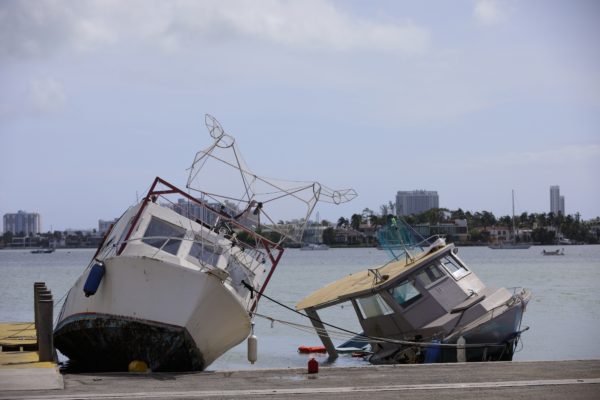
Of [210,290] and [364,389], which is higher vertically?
[210,290]

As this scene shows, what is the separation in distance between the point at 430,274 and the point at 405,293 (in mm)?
861

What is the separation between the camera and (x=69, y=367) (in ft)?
76.6

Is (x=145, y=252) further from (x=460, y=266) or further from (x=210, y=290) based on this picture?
(x=460, y=266)

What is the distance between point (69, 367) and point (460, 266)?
10.7 metres

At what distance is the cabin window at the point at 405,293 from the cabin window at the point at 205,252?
20.0ft

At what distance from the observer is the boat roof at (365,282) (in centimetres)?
2525

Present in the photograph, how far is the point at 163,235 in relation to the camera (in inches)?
832

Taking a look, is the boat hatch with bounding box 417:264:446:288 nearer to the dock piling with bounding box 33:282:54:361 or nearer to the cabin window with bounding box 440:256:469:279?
the cabin window with bounding box 440:256:469:279

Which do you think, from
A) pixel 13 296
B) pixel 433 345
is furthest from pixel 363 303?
pixel 13 296

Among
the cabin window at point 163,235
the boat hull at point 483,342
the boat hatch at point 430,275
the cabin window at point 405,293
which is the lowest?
the boat hull at point 483,342

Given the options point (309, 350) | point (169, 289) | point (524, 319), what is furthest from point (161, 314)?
point (524, 319)

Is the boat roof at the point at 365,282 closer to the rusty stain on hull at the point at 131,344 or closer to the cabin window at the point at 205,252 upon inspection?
the cabin window at the point at 205,252

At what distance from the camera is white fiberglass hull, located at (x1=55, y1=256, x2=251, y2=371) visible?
1947cm

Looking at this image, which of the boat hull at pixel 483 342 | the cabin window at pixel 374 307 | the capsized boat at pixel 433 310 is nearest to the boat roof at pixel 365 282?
the capsized boat at pixel 433 310
